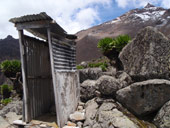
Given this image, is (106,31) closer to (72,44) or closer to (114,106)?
(72,44)

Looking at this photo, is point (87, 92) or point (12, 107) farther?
point (12, 107)

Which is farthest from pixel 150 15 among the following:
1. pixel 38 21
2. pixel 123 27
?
pixel 38 21

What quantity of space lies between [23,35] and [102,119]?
13.9 feet

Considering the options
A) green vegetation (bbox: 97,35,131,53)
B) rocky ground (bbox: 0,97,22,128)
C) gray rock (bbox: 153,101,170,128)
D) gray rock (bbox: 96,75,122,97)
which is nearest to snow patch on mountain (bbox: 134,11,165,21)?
green vegetation (bbox: 97,35,131,53)

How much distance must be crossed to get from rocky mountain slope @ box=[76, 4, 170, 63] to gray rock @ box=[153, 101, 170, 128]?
18865 millimetres

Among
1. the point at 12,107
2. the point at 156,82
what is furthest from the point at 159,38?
the point at 12,107

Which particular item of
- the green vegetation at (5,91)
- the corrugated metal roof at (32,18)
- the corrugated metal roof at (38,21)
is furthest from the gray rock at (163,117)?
the green vegetation at (5,91)

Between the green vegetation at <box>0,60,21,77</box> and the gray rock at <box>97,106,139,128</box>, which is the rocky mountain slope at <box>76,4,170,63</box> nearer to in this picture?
the green vegetation at <box>0,60,21,77</box>

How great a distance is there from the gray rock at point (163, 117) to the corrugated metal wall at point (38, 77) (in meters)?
4.49

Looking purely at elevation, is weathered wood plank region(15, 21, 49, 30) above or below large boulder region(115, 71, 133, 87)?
above

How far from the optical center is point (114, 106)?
491 centimetres

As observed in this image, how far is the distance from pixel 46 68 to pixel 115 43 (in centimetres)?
405

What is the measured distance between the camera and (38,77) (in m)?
6.55

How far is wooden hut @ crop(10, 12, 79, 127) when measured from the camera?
517cm
